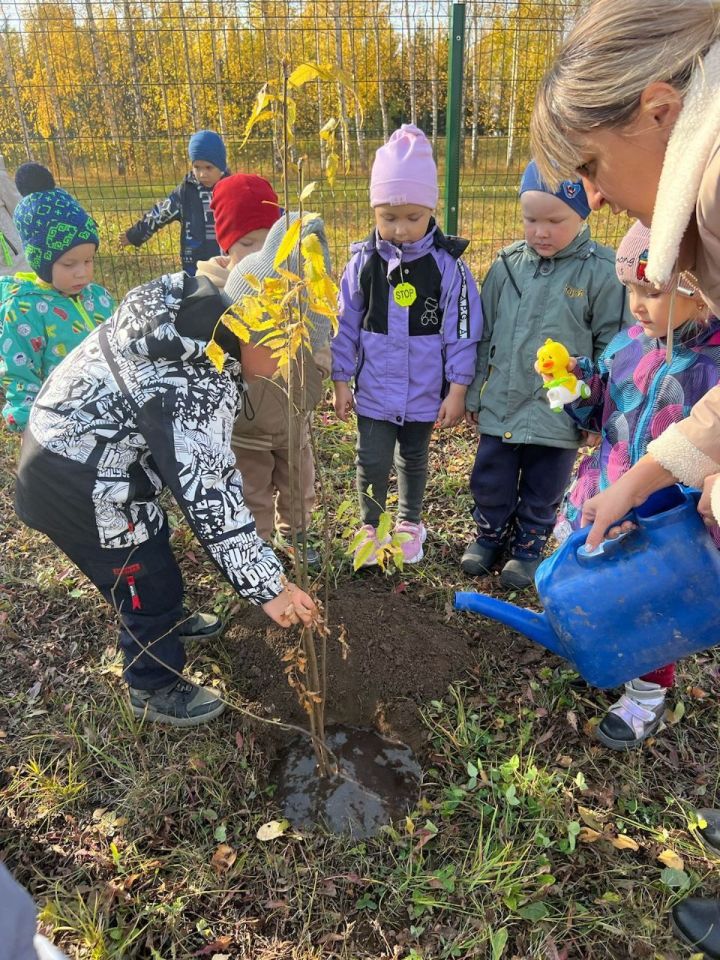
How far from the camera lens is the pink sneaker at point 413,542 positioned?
9.30 ft

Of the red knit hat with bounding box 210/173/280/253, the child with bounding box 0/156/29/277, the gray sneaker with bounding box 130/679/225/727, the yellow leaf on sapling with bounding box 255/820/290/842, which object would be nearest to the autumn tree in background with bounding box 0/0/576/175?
the child with bounding box 0/156/29/277

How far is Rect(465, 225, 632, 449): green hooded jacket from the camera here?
233 cm

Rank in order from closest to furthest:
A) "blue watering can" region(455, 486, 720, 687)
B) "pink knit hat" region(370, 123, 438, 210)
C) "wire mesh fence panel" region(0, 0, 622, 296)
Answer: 1. "blue watering can" region(455, 486, 720, 687)
2. "pink knit hat" region(370, 123, 438, 210)
3. "wire mesh fence panel" region(0, 0, 622, 296)

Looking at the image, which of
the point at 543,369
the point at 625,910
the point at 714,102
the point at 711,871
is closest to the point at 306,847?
the point at 625,910

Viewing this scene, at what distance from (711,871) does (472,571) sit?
4.38ft

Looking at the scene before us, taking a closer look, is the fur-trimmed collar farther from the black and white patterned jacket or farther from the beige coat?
the black and white patterned jacket

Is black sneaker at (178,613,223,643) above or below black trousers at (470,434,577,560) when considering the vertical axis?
below

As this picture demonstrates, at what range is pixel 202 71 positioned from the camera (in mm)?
6156

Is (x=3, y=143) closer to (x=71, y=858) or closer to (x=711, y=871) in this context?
(x=71, y=858)

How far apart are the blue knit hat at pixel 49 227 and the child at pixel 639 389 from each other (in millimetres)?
1880

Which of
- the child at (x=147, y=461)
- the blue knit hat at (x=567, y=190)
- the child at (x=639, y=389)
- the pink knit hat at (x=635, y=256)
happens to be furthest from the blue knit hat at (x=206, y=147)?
the pink knit hat at (x=635, y=256)

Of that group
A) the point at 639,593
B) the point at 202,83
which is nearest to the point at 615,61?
the point at 639,593

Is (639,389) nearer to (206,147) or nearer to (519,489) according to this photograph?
(519,489)

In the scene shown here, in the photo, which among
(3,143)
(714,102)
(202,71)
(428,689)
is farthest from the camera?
(3,143)
